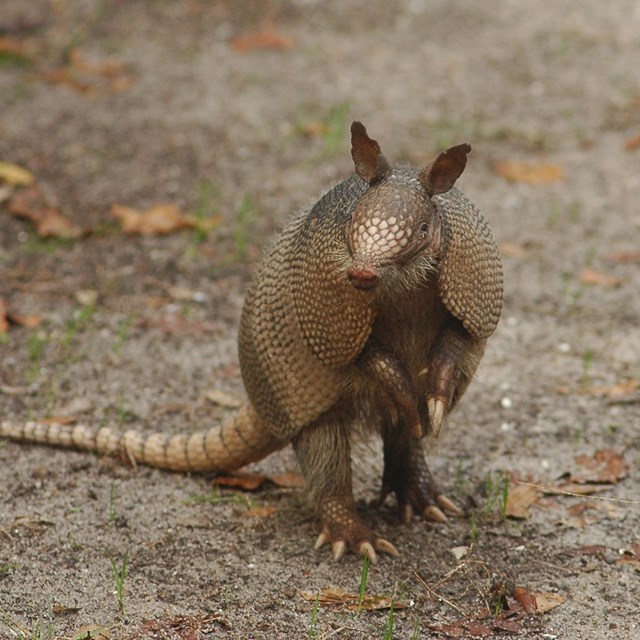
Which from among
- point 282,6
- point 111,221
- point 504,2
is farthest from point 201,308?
Result: point 504,2

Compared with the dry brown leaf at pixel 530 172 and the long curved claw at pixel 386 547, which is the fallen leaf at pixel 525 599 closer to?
the long curved claw at pixel 386 547

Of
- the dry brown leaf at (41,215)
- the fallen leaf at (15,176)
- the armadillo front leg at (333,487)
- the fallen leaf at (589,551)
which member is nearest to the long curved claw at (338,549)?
the armadillo front leg at (333,487)

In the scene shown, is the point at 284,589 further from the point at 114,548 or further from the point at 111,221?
the point at 111,221

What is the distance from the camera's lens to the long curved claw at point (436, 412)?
172 inches

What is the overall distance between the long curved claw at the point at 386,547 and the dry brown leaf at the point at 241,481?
774mm

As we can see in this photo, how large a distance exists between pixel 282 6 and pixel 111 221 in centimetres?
478

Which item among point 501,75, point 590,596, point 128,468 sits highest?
point 501,75

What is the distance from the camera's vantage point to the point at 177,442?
5.35 metres

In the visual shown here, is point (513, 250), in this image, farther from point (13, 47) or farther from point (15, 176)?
point (13, 47)

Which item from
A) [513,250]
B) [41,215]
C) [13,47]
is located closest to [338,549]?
[513,250]

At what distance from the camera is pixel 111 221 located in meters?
8.16

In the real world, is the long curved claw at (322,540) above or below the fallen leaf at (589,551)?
below

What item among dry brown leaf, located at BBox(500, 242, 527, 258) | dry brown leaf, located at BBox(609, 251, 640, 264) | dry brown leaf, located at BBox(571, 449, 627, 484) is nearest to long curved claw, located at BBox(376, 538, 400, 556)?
dry brown leaf, located at BBox(571, 449, 627, 484)

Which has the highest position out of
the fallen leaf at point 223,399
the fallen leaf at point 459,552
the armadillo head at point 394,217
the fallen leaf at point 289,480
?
the armadillo head at point 394,217
